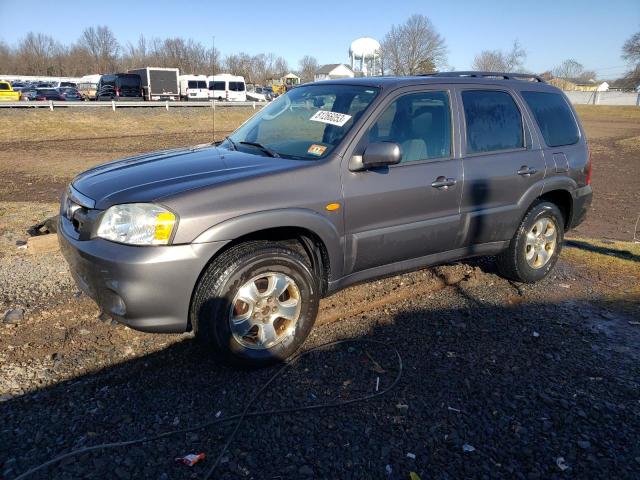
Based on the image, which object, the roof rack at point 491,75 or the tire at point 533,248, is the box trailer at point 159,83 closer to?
the roof rack at point 491,75

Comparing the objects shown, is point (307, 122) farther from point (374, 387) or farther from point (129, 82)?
point (129, 82)

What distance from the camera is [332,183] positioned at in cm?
341

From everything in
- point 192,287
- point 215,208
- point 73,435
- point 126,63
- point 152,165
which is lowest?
point 73,435

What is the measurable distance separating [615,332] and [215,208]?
330 cm

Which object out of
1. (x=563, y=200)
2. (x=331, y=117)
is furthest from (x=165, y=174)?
(x=563, y=200)

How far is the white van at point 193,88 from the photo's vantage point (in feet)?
135

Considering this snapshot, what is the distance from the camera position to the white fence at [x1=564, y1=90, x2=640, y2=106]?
6362 centimetres

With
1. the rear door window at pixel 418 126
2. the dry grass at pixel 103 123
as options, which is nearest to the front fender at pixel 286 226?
the rear door window at pixel 418 126

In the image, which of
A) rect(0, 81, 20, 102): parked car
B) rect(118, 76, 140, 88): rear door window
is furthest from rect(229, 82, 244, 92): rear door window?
rect(0, 81, 20, 102): parked car

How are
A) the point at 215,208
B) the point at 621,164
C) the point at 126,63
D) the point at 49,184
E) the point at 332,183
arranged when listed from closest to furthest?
1. the point at 215,208
2. the point at 332,183
3. the point at 49,184
4. the point at 621,164
5. the point at 126,63

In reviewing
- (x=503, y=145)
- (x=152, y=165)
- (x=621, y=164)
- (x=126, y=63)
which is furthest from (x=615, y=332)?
(x=126, y=63)

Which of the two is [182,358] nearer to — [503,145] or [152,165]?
[152,165]

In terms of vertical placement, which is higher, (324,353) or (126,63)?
(126,63)

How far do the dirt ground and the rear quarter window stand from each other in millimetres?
1441
